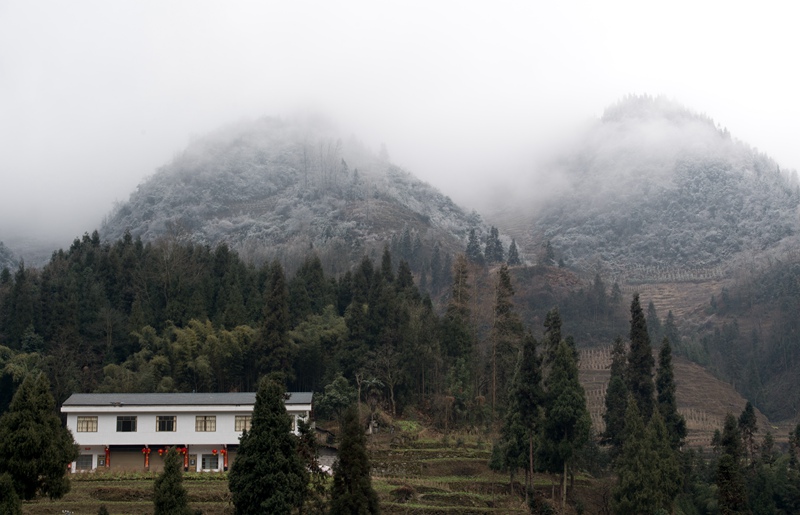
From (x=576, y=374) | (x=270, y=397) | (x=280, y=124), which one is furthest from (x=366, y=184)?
(x=270, y=397)

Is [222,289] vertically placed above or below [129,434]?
above

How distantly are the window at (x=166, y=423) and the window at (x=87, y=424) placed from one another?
3485 millimetres

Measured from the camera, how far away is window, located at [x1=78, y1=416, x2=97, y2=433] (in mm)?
49688

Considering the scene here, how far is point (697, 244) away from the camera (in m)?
167

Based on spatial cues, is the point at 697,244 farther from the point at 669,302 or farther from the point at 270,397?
the point at 270,397

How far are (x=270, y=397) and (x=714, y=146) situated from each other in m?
172

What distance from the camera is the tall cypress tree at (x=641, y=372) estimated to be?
55.0m

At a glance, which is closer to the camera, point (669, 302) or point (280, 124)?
point (669, 302)

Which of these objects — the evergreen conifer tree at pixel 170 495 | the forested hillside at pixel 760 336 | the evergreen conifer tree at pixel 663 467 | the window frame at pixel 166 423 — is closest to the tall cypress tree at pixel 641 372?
the evergreen conifer tree at pixel 663 467

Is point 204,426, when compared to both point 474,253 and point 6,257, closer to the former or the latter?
point 474,253

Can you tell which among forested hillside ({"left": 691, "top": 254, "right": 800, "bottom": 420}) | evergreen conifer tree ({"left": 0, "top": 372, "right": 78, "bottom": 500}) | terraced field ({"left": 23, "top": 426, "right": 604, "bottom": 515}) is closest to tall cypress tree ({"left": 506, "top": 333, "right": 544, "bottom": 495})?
terraced field ({"left": 23, "top": 426, "right": 604, "bottom": 515})

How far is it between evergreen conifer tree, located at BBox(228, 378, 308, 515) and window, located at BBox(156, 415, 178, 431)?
17387 mm

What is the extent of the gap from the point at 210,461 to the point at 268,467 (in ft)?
62.9

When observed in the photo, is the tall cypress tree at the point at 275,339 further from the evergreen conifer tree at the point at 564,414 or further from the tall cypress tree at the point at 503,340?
the evergreen conifer tree at the point at 564,414
